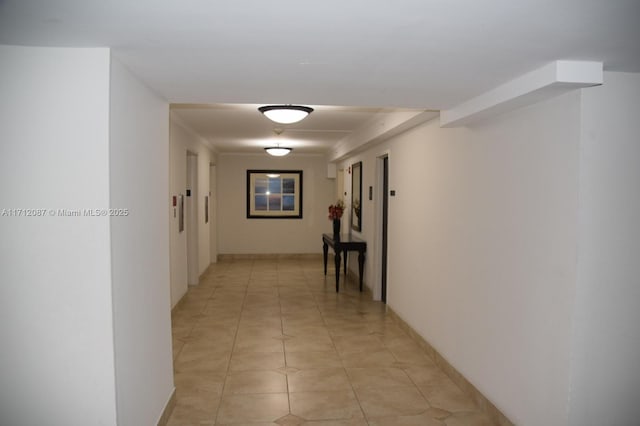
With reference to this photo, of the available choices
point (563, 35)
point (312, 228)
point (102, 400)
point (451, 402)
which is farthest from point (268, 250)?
point (563, 35)

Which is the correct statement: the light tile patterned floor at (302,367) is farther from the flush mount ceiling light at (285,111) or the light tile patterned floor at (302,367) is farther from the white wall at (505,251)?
the flush mount ceiling light at (285,111)

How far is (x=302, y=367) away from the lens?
442cm

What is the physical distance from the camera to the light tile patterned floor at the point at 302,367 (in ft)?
11.5

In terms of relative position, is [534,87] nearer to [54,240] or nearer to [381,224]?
[54,240]

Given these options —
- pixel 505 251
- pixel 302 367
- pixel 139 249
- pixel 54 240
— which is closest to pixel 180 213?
pixel 302 367

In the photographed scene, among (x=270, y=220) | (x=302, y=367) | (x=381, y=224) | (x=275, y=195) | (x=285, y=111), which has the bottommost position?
(x=302, y=367)

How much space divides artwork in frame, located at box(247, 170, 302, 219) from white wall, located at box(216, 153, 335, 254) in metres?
0.11

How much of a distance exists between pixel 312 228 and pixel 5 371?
30.9 feet

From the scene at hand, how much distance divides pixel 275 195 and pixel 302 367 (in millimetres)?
7344

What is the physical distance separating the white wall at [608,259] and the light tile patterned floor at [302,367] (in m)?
0.98

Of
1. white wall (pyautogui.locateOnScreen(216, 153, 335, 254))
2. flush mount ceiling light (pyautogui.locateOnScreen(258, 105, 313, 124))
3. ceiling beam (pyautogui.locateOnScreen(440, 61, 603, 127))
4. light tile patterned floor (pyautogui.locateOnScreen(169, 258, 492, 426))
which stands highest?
flush mount ceiling light (pyautogui.locateOnScreen(258, 105, 313, 124))

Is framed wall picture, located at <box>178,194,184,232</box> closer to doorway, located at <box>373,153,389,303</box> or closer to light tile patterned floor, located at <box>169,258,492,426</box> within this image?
light tile patterned floor, located at <box>169,258,492,426</box>

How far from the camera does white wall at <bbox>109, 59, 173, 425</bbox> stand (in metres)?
2.39

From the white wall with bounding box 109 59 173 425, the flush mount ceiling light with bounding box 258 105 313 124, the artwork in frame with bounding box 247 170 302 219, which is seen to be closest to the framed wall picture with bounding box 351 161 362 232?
the artwork in frame with bounding box 247 170 302 219
